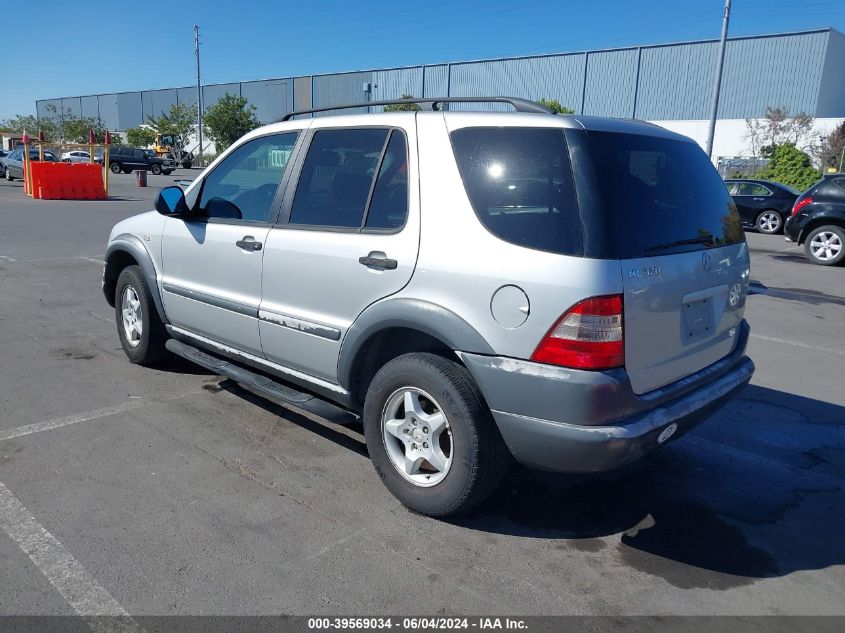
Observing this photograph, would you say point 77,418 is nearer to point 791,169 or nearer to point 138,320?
point 138,320

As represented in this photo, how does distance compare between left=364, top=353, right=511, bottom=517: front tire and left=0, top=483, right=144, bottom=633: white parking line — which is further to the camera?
left=364, top=353, right=511, bottom=517: front tire

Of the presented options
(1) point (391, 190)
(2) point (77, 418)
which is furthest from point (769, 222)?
(2) point (77, 418)

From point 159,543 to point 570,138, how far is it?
2582 mm

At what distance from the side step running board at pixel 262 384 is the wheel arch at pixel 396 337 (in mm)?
205

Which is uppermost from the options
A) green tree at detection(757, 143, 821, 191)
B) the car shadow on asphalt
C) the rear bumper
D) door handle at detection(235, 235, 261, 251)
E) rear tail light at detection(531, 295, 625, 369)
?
green tree at detection(757, 143, 821, 191)

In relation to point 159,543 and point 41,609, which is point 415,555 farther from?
point 41,609

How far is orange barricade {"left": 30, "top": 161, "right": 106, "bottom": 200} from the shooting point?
22359mm

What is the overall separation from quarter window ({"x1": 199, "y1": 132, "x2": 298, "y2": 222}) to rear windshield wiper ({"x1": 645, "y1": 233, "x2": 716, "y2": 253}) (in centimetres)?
227

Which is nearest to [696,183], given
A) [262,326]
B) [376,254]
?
[376,254]

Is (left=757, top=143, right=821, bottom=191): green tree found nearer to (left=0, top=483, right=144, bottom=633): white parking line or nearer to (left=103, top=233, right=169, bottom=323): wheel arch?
(left=103, top=233, right=169, bottom=323): wheel arch

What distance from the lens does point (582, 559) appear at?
10.5ft

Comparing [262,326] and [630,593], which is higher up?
[262,326]

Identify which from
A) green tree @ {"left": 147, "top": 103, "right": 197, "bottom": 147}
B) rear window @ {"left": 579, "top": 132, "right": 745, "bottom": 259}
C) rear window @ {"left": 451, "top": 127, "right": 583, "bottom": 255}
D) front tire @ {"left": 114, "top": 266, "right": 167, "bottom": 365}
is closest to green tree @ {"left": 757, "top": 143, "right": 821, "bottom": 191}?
rear window @ {"left": 579, "top": 132, "right": 745, "bottom": 259}

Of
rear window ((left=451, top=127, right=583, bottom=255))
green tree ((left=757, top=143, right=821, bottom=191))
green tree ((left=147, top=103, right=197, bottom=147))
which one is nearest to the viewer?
rear window ((left=451, top=127, right=583, bottom=255))
